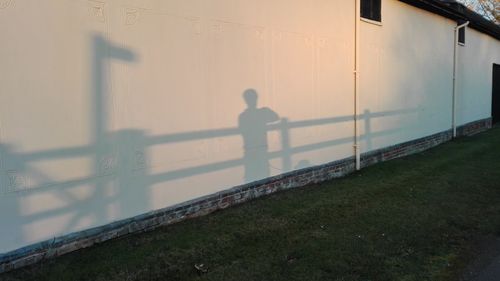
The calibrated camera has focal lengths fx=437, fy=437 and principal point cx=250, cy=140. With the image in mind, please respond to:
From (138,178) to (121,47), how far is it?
4.60 feet

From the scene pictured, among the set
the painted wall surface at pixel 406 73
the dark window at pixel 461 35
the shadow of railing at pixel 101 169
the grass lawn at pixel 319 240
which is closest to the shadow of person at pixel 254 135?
the grass lawn at pixel 319 240

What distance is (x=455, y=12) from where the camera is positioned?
12852mm

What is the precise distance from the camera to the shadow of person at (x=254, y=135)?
6082 mm

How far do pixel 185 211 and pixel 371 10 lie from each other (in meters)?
6.21

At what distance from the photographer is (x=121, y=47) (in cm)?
448

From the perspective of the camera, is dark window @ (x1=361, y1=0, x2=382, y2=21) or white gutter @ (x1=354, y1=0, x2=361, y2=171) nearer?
white gutter @ (x1=354, y1=0, x2=361, y2=171)

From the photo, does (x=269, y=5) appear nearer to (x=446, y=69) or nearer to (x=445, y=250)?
(x=445, y=250)

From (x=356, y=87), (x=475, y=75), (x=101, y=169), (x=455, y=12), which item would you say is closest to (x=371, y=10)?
(x=356, y=87)

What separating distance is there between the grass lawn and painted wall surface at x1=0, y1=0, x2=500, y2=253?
0.45 metres

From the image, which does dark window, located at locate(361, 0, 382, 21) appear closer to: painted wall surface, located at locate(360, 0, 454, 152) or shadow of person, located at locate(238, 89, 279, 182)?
painted wall surface, located at locate(360, 0, 454, 152)

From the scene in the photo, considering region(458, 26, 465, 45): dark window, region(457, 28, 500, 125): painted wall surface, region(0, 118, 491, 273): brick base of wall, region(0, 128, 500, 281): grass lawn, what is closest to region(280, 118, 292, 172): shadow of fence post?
region(0, 118, 491, 273): brick base of wall

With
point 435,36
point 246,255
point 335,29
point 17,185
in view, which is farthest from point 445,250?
point 435,36

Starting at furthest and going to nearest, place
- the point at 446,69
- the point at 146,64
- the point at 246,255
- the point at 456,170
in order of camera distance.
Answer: the point at 446,69 < the point at 456,170 < the point at 146,64 < the point at 246,255

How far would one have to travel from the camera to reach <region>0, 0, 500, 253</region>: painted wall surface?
383 centimetres
